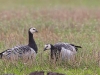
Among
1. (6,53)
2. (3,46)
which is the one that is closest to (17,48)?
(6,53)

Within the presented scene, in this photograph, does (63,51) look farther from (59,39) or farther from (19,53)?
(59,39)

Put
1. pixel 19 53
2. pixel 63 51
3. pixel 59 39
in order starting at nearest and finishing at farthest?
pixel 19 53
pixel 63 51
pixel 59 39

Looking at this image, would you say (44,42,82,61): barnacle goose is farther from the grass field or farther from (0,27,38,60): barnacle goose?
(0,27,38,60): barnacle goose

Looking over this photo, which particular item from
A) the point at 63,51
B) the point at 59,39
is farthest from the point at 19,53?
the point at 59,39

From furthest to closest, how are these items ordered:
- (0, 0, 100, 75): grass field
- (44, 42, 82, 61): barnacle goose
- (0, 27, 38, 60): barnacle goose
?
1. (44, 42, 82, 61): barnacle goose
2. (0, 27, 38, 60): barnacle goose
3. (0, 0, 100, 75): grass field

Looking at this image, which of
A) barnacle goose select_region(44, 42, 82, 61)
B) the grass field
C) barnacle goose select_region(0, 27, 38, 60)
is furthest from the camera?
barnacle goose select_region(44, 42, 82, 61)

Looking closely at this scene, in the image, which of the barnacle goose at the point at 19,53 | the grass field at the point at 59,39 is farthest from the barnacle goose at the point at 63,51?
the barnacle goose at the point at 19,53

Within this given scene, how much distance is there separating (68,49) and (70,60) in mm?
689

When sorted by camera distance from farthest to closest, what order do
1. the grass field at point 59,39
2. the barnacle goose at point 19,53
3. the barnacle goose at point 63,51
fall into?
the barnacle goose at point 63,51 → the barnacle goose at point 19,53 → the grass field at point 59,39

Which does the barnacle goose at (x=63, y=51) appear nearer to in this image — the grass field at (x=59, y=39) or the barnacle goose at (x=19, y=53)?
the grass field at (x=59, y=39)

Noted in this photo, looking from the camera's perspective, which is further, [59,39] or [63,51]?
[59,39]

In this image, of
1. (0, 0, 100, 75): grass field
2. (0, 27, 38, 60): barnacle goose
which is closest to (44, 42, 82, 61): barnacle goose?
(0, 0, 100, 75): grass field

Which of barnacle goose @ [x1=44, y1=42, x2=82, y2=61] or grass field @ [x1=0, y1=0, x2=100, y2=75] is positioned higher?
barnacle goose @ [x1=44, y1=42, x2=82, y2=61]

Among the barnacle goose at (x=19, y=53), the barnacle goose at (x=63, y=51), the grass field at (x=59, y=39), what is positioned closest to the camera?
the grass field at (x=59, y=39)
